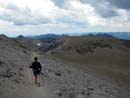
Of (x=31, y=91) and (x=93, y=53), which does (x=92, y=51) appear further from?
(x=31, y=91)

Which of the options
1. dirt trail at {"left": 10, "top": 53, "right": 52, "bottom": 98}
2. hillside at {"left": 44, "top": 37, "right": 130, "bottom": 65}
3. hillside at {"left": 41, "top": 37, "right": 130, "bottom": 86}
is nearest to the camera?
dirt trail at {"left": 10, "top": 53, "right": 52, "bottom": 98}

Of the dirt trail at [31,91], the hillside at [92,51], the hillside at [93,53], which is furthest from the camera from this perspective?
the hillside at [92,51]

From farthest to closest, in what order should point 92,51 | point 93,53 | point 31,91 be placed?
point 92,51
point 93,53
point 31,91

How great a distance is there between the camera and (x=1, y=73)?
32.0 meters

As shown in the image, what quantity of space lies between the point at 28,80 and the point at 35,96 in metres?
6.67

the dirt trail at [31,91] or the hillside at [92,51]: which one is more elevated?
the dirt trail at [31,91]

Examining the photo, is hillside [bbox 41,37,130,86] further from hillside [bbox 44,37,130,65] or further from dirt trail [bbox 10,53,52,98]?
dirt trail [bbox 10,53,52,98]

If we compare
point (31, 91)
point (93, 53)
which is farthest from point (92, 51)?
point (31, 91)

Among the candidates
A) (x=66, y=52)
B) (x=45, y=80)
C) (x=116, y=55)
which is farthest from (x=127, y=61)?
(x=45, y=80)

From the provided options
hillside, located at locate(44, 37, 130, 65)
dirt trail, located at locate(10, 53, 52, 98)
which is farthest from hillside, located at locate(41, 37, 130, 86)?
dirt trail, located at locate(10, 53, 52, 98)

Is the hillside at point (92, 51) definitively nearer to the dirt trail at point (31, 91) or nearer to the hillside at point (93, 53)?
the hillside at point (93, 53)

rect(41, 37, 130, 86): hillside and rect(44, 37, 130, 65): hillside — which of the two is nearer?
rect(41, 37, 130, 86): hillside

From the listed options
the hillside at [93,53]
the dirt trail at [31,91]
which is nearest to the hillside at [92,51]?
the hillside at [93,53]

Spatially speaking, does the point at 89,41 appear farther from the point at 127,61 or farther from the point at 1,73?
the point at 1,73
